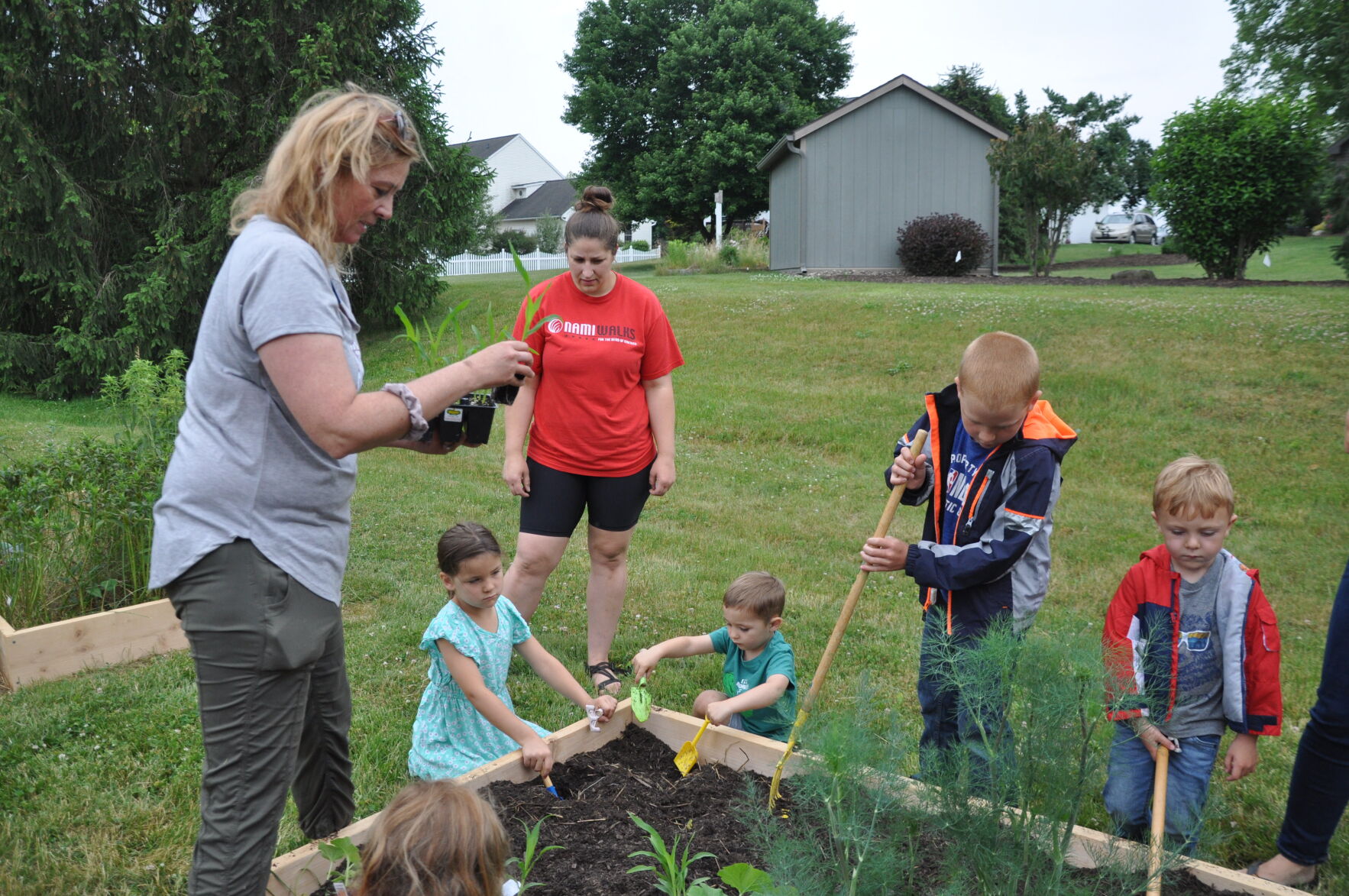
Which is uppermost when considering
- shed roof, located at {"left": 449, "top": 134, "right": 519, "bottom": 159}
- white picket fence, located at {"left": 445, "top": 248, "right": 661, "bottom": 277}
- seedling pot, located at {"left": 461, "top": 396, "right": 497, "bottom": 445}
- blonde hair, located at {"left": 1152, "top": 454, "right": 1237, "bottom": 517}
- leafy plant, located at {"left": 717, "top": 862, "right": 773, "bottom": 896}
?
shed roof, located at {"left": 449, "top": 134, "right": 519, "bottom": 159}

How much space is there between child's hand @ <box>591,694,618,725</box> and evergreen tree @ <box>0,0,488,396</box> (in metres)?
12.2

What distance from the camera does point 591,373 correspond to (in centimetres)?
404

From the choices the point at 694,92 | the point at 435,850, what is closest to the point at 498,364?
the point at 435,850

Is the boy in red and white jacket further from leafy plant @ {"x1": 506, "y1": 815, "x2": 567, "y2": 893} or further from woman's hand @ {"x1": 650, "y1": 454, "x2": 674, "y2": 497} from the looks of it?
woman's hand @ {"x1": 650, "y1": 454, "x2": 674, "y2": 497}

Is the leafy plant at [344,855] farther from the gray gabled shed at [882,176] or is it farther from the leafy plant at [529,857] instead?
the gray gabled shed at [882,176]

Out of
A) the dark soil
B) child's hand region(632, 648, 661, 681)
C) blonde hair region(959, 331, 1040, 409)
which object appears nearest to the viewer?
the dark soil

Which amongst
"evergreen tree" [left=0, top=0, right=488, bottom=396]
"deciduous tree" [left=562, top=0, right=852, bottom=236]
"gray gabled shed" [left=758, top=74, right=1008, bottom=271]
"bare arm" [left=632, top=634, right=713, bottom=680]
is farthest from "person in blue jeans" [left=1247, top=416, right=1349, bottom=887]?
"deciduous tree" [left=562, top=0, right=852, bottom=236]

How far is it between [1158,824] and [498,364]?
214 cm

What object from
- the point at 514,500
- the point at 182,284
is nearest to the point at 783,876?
the point at 514,500

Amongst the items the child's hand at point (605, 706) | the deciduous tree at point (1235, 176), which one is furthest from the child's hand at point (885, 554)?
the deciduous tree at point (1235, 176)

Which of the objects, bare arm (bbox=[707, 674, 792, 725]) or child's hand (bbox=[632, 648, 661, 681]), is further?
child's hand (bbox=[632, 648, 661, 681])

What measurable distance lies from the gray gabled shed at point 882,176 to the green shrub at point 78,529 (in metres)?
18.5

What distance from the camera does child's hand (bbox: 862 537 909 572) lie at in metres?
2.84

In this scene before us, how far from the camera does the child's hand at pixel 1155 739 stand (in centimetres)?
278
